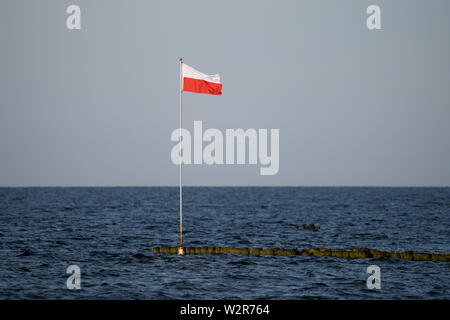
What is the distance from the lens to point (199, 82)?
30.8 meters

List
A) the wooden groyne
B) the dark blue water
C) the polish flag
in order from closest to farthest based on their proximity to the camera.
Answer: the dark blue water < the polish flag < the wooden groyne

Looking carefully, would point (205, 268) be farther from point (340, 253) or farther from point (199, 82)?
point (199, 82)

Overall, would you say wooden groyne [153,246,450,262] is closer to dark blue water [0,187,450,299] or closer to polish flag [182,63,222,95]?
dark blue water [0,187,450,299]

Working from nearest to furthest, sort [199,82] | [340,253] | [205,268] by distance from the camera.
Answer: [205,268]
[199,82]
[340,253]

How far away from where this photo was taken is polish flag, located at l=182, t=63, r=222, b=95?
1198 inches

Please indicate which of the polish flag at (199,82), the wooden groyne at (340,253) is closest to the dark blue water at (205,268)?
the wooden groyne at (340,253)

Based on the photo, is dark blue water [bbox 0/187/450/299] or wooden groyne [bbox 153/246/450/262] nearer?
dark blue water [bbox 0/187/450/299]

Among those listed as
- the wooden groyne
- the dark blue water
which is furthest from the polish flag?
the wooden groyne

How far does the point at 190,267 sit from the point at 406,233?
92.2 feet

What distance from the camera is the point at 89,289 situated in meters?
24.8

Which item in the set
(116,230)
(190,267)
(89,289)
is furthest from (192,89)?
(116,230)

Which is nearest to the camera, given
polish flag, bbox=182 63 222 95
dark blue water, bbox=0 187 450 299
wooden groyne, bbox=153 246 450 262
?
dark blue water, bbox=0 187 450 299

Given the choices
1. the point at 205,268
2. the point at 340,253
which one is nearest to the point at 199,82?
the point at 205,268
